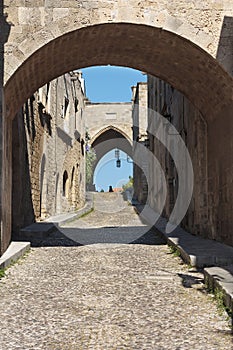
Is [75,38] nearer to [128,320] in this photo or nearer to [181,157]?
[128,320]

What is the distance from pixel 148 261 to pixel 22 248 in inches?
83.7

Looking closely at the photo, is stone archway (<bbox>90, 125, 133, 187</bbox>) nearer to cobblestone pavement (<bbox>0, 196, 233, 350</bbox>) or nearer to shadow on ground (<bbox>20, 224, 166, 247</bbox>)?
shadow on ground (<bbox>20, 224, 166, 247</bbox>)

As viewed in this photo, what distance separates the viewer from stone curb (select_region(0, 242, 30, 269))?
608 cm

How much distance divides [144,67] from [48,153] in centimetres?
734

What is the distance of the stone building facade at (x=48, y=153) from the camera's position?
11008mm

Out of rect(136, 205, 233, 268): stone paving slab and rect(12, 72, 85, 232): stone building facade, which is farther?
rect(12, 72, 85, 232): stone building facade

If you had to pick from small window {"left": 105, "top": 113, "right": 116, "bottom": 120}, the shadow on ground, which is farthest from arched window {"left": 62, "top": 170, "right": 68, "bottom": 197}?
small window {"left": 105, "top": 113, "right": 116, "bottom": 120}

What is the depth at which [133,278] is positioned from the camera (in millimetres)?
5660

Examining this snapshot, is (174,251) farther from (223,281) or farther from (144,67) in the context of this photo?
(144,67)

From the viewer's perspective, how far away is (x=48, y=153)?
1520cm

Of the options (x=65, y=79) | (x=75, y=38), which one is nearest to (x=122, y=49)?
(x=75, y=38)

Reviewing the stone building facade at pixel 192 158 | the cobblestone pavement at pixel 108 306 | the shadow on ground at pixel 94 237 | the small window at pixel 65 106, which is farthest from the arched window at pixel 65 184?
the cobblestone pavement at pixel 108 306

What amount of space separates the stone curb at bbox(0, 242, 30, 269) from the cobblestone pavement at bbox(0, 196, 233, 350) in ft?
A: 0.43

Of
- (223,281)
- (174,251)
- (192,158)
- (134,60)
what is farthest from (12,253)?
(192,158)
